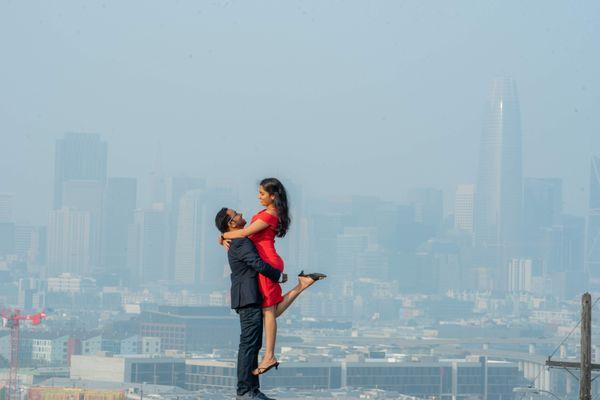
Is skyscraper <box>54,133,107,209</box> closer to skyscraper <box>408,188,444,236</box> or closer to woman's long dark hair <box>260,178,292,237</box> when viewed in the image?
skyscraper <box>408,188,444,236</box>

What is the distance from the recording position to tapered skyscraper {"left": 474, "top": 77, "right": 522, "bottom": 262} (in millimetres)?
171250

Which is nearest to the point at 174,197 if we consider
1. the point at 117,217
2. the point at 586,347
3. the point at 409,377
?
the point at 117,217

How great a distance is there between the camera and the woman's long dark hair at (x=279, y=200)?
31.2 feet

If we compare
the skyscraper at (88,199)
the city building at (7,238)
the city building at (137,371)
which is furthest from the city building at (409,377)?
the skyscraper at (88,199)

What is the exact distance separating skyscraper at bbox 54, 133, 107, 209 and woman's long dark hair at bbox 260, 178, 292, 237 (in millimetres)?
168156

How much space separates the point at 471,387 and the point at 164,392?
1914 centimetres

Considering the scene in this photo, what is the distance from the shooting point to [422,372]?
3334 inches

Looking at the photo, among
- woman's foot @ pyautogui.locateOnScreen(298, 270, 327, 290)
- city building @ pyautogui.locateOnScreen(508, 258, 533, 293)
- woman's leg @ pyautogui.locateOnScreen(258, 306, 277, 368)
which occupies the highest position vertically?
city building @ pyautogui.locateOnScreen(508, 258, 533, 293)

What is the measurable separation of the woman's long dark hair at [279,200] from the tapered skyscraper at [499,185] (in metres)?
160

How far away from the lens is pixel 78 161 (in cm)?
17838

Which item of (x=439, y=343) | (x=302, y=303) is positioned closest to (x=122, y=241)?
(x=302, y=303)

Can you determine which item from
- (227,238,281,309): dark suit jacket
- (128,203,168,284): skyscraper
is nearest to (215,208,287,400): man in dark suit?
(227,238,281,309): dark suit jacket

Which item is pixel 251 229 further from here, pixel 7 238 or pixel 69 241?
pixel 7 238

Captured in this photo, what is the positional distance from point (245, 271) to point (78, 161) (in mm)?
170283
